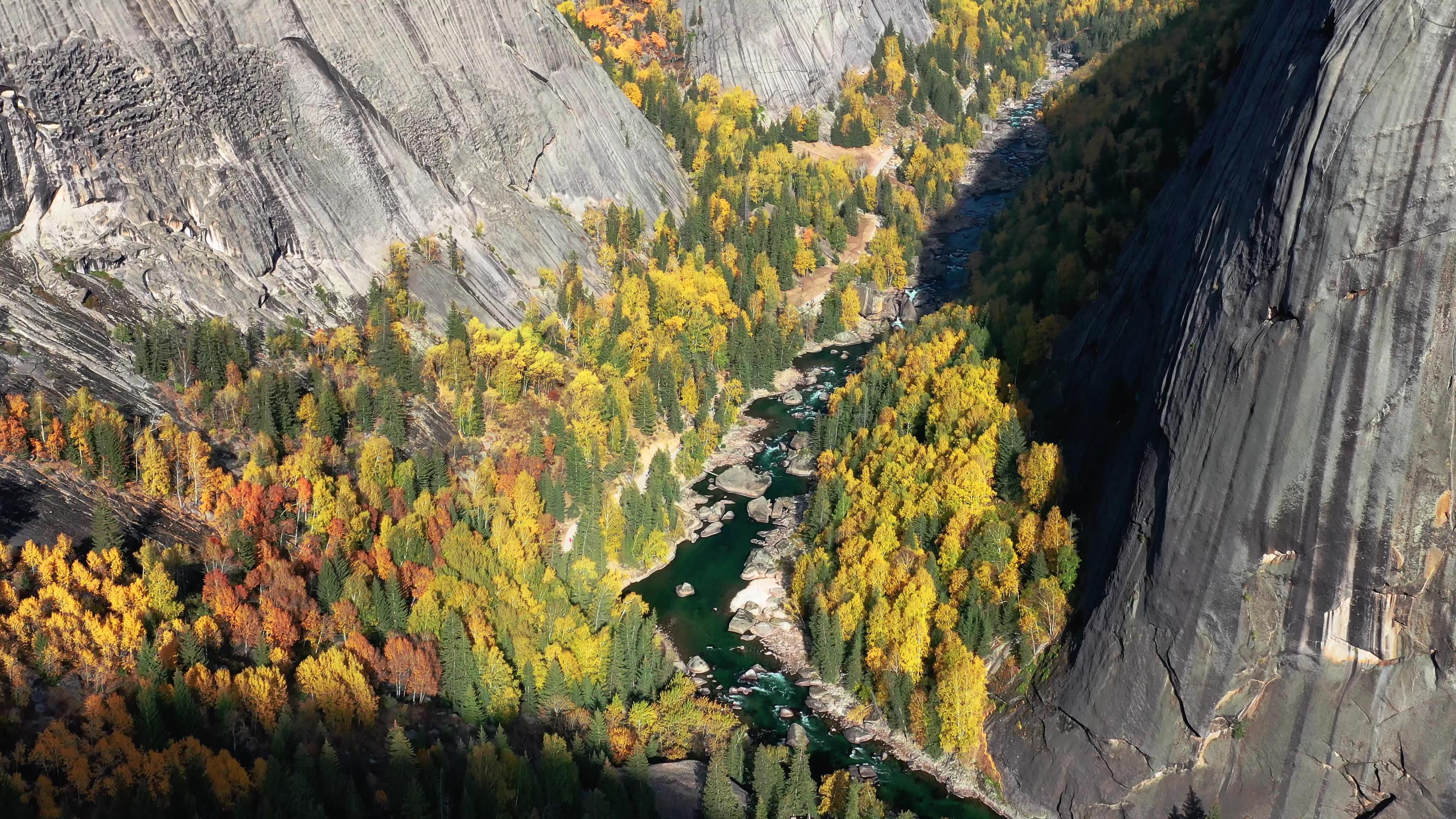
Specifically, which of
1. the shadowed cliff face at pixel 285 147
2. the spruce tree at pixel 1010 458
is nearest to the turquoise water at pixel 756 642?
the spruce tree at pixel 1010 458

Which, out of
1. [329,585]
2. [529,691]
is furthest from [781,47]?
[529,691]

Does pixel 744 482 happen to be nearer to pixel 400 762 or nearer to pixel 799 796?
pixel 799 796

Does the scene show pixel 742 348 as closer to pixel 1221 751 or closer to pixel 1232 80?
pixel 1232 80

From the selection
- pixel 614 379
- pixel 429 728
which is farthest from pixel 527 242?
pixel 429 728

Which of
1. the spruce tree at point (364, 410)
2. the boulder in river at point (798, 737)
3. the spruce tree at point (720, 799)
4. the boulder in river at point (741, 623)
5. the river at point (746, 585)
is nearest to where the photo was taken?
the spruce tree at point (720, 799)

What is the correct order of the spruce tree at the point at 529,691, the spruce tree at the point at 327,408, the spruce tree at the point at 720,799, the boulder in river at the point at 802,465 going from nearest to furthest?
the spruce tree at the point at 720,799 → the spruce tree at the point at 529,691 → the spruce tree at the point at 327,408 → the boulder in river at the point at 802,465

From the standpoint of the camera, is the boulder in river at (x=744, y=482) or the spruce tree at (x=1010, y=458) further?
the boulder in river at (x=744, y=482)

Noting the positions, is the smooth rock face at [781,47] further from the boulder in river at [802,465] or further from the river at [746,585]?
the boulder in river at [802,465]
